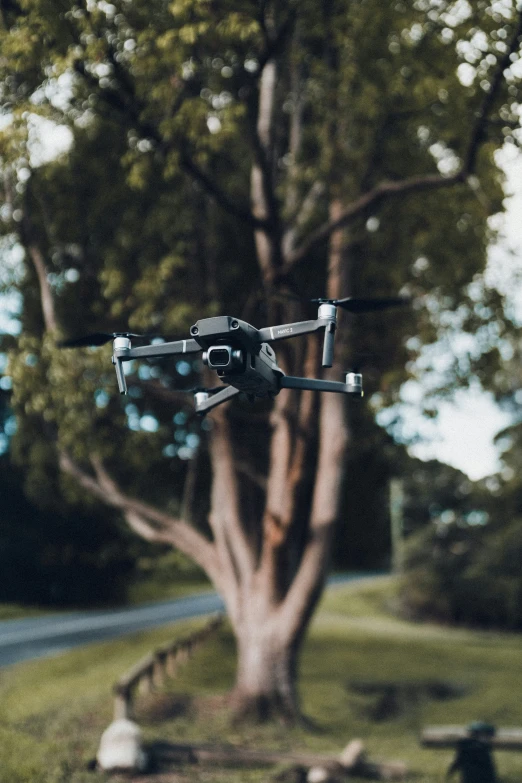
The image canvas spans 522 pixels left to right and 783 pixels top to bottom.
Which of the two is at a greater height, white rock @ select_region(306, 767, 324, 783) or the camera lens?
the camera lens

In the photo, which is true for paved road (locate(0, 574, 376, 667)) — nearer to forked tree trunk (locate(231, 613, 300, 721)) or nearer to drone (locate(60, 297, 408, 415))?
forked tree trunk (locate(231, 613, 300, 721))

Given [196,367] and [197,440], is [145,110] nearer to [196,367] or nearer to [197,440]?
[196,367]

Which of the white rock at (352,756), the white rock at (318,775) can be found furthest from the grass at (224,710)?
the white rock at (352,756)

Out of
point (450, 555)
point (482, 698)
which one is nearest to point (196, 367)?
point (482, 698)

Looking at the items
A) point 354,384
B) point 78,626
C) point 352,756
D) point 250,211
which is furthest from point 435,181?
point 78,626

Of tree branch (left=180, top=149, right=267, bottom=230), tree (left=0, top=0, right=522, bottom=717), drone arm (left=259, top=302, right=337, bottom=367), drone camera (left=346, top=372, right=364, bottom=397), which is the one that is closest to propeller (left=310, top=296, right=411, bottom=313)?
drone arm (left=259, top=302, right=337, bottom=367)

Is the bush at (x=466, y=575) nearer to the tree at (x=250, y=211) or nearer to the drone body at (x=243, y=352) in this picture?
the tree at (x=250, y=211)

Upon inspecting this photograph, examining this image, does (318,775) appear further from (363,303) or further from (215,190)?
(215,190)
